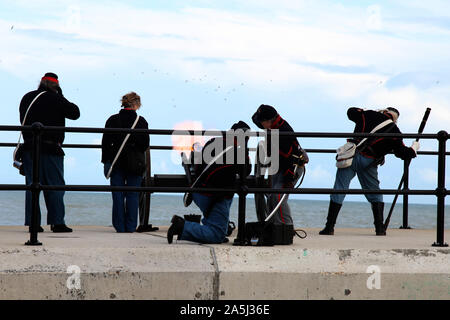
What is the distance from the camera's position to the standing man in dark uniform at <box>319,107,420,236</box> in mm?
8320

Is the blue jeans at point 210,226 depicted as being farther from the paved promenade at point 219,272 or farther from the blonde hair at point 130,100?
the blonde hair at point 130,100

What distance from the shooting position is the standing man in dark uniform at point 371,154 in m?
8.32

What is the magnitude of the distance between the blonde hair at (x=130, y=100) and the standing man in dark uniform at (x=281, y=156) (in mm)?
1543

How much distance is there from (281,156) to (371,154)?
1851mm

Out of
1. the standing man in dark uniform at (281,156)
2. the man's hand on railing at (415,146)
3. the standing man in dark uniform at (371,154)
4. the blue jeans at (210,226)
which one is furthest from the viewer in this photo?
the man's hand on railing at (415,146)

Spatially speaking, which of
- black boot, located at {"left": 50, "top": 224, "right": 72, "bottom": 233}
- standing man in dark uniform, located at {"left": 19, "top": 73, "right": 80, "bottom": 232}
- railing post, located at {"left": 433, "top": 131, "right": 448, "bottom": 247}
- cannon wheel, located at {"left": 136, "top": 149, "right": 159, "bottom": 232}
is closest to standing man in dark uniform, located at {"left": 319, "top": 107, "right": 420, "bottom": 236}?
railing post, located at {"left": 433, "top": 131, "right": 448, "bottom": 247}

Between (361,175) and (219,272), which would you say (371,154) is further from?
(219,272)

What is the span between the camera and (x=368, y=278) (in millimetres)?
5590

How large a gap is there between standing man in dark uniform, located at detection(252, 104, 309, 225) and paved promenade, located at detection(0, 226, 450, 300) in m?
1.19

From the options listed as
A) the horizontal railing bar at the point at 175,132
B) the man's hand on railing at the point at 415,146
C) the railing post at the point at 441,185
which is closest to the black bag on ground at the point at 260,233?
the horizontal railing bar at the point at 175,132

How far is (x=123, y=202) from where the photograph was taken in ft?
26.3

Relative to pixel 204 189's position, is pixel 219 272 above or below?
below

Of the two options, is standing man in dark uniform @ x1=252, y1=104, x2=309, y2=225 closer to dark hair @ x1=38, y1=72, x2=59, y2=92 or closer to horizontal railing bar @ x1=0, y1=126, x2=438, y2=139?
horizontal railing bar @ x1=0, y1=126, x2=438, y2=139

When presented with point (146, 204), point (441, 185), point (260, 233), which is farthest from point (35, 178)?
point (441, 185)
